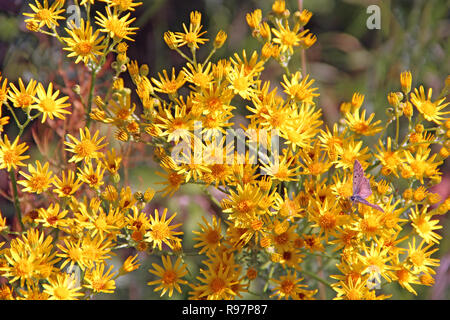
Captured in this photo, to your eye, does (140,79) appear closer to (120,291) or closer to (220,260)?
(220,260)

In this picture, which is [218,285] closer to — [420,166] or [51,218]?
[51,218]

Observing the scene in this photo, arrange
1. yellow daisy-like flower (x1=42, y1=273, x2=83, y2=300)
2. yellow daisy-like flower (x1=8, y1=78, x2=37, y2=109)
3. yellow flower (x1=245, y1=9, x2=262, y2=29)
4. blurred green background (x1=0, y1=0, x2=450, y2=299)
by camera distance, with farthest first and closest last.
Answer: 1. blurred green background (x1=0, y1=0, x2=450, y2=299)
2. yellow flower (x1=245, y1=9, x2=262, y2=29)
3. yellow daisy-like flower (x1=8, y1=78, x2=37, y2=109)
4. yellow daisy-like flower (x1=42, y1=273, x2=83, y2=300)

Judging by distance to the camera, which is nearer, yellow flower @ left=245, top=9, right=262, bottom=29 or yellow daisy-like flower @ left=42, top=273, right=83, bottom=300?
yellow daisy-like flower @ left=42, top=273, right=83, bottom=300

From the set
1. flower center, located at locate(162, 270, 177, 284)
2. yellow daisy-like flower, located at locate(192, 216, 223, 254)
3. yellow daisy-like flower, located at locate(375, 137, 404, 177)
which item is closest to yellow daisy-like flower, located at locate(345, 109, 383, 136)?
yellow daisy-like flower, located at locate(375, 137, 404, 177)

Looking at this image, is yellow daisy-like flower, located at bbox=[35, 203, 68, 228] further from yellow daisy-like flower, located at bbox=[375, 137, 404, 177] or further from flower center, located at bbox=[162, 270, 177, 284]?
yellow daisy-like flower, located at bbox=[375, 137, 404, 177]
